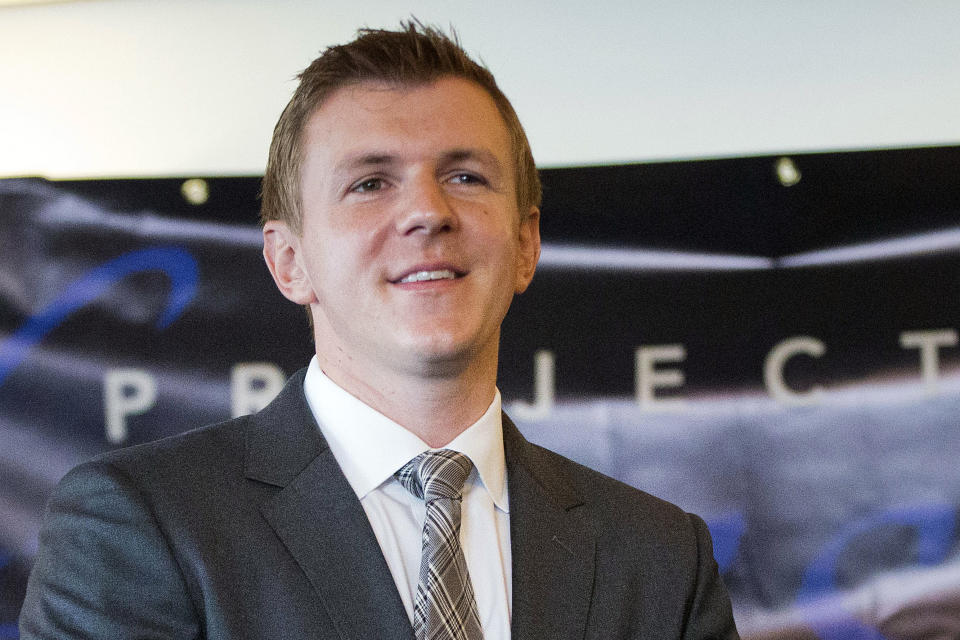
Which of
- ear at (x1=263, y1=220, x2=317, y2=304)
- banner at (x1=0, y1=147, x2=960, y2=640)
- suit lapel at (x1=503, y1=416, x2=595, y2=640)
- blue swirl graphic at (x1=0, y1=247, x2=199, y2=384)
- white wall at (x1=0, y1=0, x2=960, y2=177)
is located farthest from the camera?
white wall at (x1=0, y1=0, x2=960, y2=177)

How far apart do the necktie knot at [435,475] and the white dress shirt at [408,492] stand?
1 centimetres

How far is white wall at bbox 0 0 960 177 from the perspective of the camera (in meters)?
3.01

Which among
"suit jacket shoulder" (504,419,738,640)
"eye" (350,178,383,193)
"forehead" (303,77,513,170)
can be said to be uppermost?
"forehead" (303,77,513,170)

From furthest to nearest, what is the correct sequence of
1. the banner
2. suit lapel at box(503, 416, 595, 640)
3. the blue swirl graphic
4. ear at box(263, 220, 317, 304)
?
the blue swirl graphic < the banner < ear at box(263, 220, 317, 304) < suit lapel at box(503, 416, 595, 640)

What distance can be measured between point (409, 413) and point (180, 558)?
390 millimetres

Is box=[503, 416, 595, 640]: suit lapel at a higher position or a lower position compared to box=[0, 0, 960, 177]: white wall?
lower

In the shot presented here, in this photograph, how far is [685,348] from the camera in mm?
2787

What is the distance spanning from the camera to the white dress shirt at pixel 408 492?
1.50m

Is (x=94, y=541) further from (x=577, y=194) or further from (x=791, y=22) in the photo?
(x=791, y=22)

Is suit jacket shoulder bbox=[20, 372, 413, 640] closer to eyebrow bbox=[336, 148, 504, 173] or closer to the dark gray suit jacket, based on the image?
the dark gray suit jacket

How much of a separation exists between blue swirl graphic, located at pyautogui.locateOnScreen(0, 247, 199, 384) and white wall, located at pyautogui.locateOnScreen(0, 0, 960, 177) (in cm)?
31

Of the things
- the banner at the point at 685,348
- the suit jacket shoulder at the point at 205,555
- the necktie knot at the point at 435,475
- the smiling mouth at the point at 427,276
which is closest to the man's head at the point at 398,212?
the smiling mouth at the point at 427,276

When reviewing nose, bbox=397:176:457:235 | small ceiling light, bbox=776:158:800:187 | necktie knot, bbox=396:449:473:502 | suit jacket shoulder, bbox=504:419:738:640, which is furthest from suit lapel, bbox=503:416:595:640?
small ceiling light, bbox=776:158:800:187

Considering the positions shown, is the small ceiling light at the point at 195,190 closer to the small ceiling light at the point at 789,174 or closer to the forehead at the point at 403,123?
the forehead at the point at 403,123
